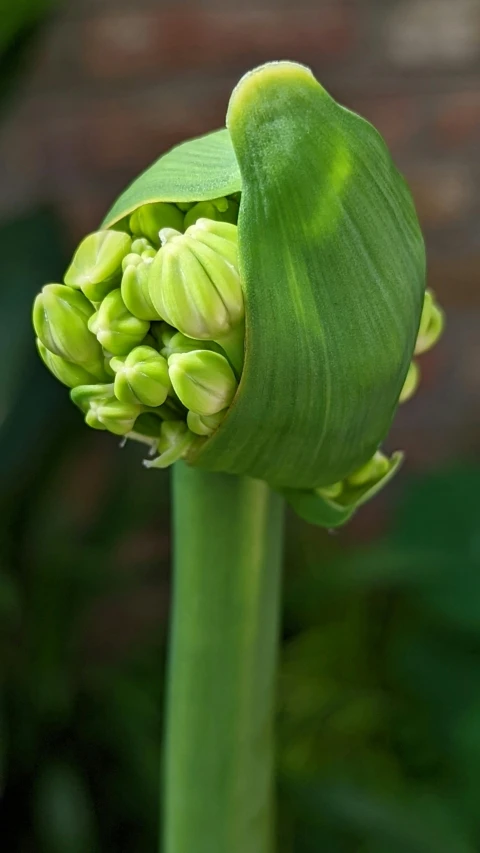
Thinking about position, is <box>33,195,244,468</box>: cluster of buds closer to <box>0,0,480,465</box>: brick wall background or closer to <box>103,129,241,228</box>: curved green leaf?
<box>103,129,241,228</box>: curved green leaf

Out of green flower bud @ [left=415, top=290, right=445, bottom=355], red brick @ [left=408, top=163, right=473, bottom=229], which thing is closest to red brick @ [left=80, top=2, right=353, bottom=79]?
red brick @ [left=408, top=163, right=473, bottom=229]

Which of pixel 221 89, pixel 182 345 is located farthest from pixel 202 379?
pixel 221 89

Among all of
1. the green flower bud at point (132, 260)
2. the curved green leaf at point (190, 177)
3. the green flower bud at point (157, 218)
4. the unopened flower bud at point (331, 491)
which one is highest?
the curved green leaf at point (190, 177)

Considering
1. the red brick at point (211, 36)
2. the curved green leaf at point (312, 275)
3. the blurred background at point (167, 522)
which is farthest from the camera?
the red brick at point (211, 36)

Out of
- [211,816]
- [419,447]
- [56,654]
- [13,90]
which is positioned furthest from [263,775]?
[419,447]

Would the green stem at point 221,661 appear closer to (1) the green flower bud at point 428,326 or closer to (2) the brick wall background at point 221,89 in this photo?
(1) the green flower bud at point 428,326

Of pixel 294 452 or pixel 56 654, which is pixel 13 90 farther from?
pixel 294 452

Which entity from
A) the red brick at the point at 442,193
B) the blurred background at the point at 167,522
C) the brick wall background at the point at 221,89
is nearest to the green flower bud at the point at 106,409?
the blurred background at the point at 167,522
